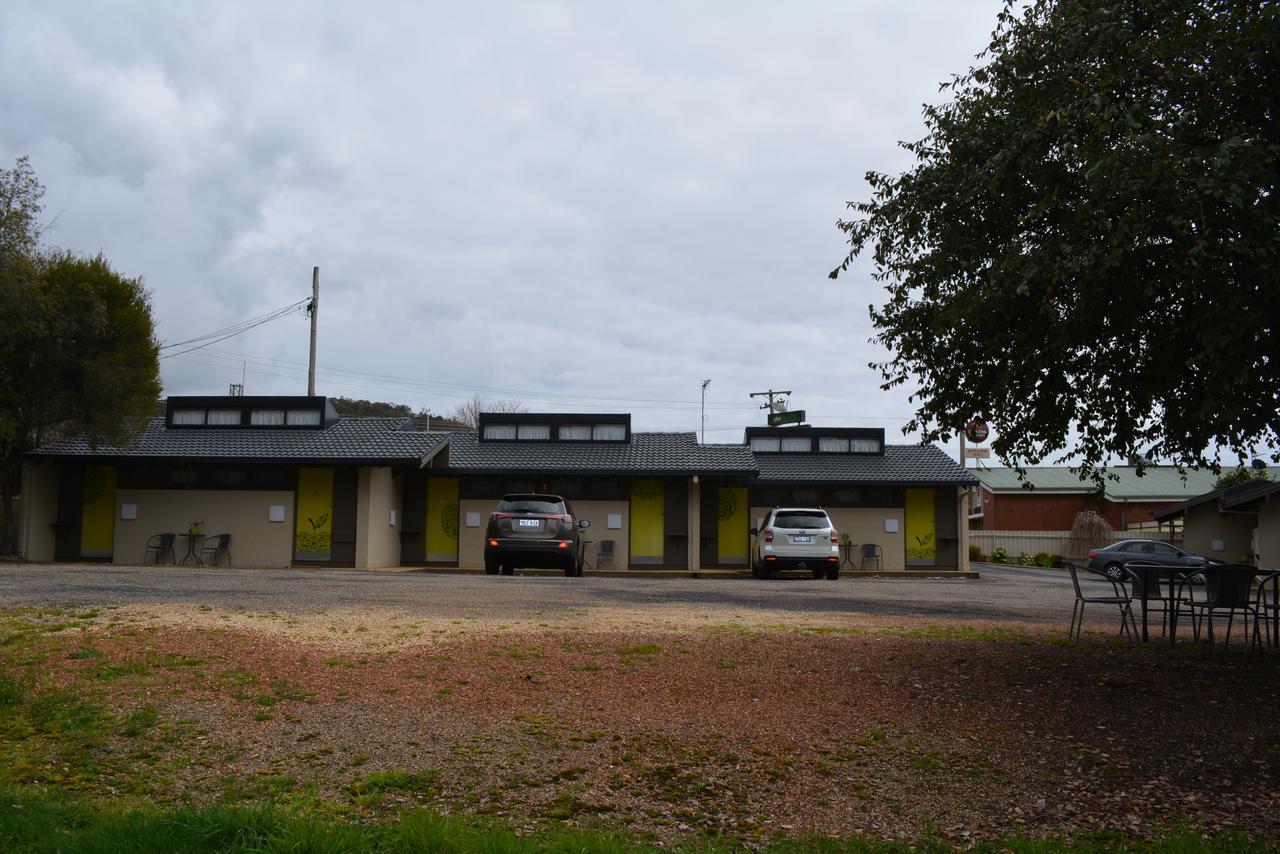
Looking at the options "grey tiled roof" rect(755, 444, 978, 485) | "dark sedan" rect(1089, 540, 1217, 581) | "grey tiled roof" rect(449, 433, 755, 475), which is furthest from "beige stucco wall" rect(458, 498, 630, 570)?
"dark sedan" rect(1089, 540, 1217, 581)

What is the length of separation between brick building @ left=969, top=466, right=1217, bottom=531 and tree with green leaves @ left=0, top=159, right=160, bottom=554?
32662mm

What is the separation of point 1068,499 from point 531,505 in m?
32.4

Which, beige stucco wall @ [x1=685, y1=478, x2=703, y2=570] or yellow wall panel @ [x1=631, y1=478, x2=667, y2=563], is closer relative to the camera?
beige stucco wall @ [x1=685, y1=478, x2=703, y2=570]

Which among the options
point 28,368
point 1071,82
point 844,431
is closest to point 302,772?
point 1071,82

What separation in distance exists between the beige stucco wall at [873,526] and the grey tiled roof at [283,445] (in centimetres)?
915

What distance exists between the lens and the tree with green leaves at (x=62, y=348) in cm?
2006

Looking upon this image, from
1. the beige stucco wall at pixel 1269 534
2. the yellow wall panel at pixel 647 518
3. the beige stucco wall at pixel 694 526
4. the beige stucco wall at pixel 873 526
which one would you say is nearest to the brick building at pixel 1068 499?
the beige stucco wall at pixel 1269 534

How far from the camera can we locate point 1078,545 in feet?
129

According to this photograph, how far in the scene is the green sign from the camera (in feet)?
115

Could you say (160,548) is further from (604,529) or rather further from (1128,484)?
(1128,484)

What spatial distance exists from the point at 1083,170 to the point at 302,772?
569 cm

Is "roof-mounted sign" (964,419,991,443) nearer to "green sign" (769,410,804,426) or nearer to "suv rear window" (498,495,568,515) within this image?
"suv rear window" (498,495,568,515)

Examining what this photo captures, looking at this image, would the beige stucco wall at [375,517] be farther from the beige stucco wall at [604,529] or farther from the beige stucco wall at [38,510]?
the beige stucco wall at [38,510]

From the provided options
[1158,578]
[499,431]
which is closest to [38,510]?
[499,431]
